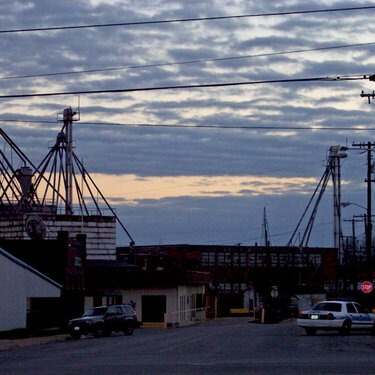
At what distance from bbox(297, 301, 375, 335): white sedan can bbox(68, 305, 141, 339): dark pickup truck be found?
1018cm

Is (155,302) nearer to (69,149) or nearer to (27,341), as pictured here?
(69,149)

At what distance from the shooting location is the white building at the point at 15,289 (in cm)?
4369

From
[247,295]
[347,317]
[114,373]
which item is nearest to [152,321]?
[347,317]

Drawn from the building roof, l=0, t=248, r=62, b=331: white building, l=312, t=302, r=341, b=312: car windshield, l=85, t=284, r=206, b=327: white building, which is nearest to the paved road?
l=312, t=302, r=341, b=312: car windshield

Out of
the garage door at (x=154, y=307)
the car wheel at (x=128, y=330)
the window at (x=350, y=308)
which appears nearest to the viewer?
the window at (x=350, y=308)

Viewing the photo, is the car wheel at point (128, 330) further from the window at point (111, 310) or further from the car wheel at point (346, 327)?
the car wheel at point (346, 327)

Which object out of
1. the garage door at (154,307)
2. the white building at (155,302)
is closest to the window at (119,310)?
the white building at (155,302)

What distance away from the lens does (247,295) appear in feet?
350

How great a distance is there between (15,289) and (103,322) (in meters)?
6.21

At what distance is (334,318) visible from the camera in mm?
37438

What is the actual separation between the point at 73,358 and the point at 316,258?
106480 mm

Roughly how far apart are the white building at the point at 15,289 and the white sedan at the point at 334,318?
53.1 feet

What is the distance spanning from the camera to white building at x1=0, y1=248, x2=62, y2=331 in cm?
4369

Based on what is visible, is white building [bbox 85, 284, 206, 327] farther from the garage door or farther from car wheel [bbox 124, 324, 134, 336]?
car wheel [bbox 124, 324, 134, 336]
